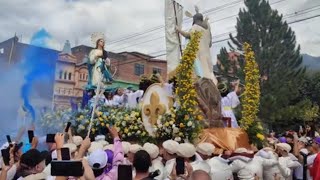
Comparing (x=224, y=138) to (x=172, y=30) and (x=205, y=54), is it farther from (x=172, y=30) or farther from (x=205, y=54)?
(x=172, y=30)

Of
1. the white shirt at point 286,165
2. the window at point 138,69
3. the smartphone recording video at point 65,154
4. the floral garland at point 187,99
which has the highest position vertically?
the window at point 138,69

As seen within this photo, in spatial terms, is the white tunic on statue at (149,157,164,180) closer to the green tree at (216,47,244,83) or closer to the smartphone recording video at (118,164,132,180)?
the smartphone recording video at (118,164,132,180)

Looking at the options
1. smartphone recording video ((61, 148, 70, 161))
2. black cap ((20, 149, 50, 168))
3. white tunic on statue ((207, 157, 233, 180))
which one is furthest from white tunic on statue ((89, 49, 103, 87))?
smartphone recording video ((61, 148, 70, 161))

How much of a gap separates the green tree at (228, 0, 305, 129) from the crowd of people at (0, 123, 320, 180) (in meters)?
20.8

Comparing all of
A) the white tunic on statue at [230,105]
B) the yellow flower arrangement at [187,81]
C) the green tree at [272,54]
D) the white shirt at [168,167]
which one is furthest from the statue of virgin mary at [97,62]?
the green tree at [272,54]

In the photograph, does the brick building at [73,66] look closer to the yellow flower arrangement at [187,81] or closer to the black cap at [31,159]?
the yellow flower arrangement at [187,81]

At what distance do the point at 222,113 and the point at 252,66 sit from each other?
134 centimetres

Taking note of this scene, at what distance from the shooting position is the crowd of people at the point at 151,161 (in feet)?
11.9

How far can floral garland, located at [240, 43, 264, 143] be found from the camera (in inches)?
355

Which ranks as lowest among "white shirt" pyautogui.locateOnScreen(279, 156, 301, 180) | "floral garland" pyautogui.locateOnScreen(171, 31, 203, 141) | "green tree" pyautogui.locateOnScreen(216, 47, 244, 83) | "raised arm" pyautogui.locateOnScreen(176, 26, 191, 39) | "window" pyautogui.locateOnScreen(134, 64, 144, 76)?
"white shirt" pyautogui.locateOnScreen(279, 156, 301, 180)

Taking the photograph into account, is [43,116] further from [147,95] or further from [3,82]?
[147,95]

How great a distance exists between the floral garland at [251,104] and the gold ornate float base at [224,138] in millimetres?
415

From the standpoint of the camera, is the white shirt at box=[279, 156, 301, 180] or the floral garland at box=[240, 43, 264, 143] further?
the floral garland at box=[240, 43, 264, 143]

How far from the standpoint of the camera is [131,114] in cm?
820
